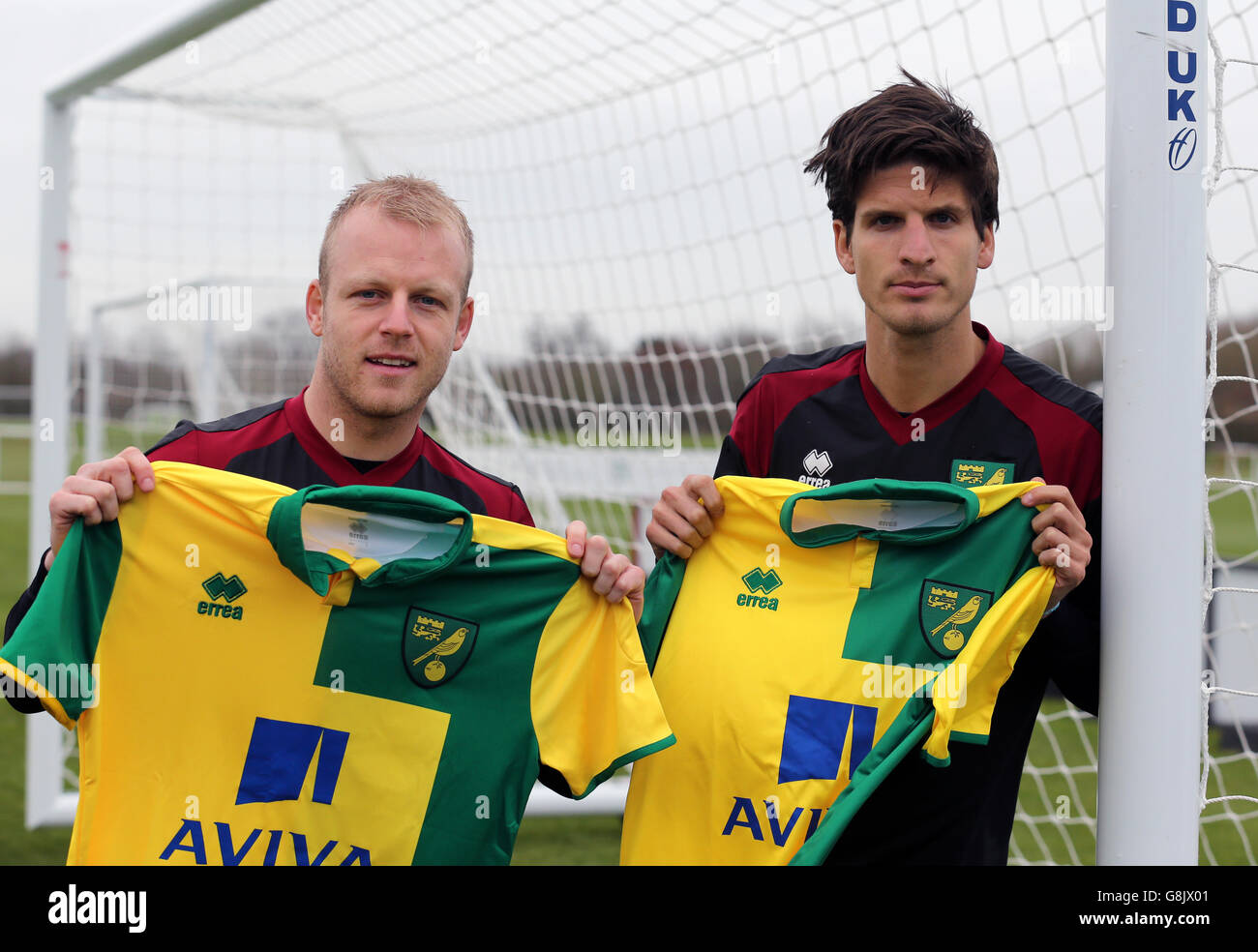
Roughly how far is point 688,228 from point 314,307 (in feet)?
7.15

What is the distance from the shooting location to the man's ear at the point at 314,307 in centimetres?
183

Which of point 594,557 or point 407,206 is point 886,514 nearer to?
point 594,557

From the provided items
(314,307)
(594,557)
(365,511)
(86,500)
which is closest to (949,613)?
(594,557)

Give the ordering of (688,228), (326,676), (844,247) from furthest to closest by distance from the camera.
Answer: (688,228)
(844,247)
(326,676)

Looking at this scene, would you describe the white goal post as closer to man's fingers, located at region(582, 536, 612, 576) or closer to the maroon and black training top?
the maroon and black training top

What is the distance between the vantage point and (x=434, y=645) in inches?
66.7

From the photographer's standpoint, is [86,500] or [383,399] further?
[383,399]

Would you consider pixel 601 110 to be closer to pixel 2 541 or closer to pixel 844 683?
pixel 844 683

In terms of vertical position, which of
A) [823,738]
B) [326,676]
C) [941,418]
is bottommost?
[823,738]

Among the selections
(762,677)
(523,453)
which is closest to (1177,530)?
(762,677)

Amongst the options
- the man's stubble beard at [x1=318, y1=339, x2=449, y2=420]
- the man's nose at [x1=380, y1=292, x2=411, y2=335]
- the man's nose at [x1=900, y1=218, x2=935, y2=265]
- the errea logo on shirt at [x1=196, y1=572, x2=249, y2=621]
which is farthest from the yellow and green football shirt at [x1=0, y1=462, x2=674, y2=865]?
the man's nose at [x1=900, y1=218, x2=935, y2=265]

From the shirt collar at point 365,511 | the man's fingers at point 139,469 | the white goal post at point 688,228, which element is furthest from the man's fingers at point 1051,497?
the man's fingers at point 139,469

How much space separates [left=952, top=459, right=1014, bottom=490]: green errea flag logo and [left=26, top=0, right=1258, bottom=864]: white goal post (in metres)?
0.16

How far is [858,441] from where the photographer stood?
190 cm
